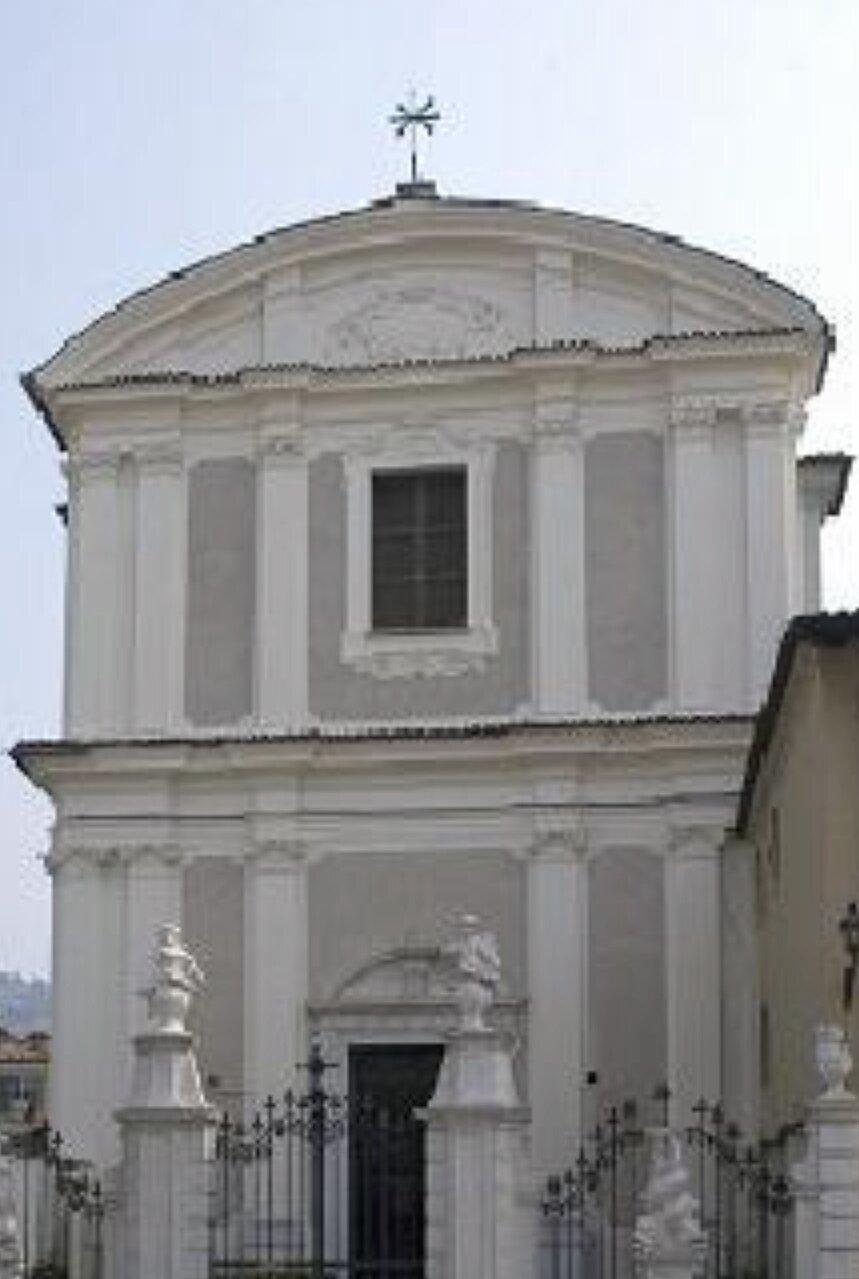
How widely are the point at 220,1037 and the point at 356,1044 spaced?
1400mm

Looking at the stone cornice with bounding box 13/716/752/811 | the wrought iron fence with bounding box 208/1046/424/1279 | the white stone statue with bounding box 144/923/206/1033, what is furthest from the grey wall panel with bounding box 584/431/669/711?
the white stone statue with bounding box 144/923/206/1033

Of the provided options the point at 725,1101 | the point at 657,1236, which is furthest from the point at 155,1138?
the point at 725,1101

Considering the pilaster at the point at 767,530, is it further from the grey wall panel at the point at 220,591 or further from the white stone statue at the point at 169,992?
the white stone statue at the point at 169,992

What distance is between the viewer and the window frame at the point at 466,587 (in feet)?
94.8

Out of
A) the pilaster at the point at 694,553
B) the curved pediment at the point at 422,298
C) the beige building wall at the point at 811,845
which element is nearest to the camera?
the beige building wall at the point at 811,845

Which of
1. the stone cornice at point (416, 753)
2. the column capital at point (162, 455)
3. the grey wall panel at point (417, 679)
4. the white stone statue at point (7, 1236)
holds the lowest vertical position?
the white stone statue at point (7, 1236)

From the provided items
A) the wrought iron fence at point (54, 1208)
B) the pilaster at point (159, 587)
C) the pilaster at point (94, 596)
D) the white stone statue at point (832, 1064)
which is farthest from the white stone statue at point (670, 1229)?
the pilaster at point (94, 596)

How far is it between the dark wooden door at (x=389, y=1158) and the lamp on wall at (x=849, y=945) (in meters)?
5.18

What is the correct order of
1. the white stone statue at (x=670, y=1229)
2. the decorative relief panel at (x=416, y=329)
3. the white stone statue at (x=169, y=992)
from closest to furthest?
the white stone statue at (x=670, y=1229) → the white stone statue at (x=169, y=992) → the decorative relief panel at (x=416, y=329)

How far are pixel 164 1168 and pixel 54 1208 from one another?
7141 mm

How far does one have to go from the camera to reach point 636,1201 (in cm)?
2497

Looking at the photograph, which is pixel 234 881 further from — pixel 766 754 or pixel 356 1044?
pixel 766 754

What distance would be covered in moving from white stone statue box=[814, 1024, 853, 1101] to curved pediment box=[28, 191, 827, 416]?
12997 millimetres

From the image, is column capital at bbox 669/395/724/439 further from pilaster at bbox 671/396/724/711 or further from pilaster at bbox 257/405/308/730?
pilaster at bbox 257/405/308/730
